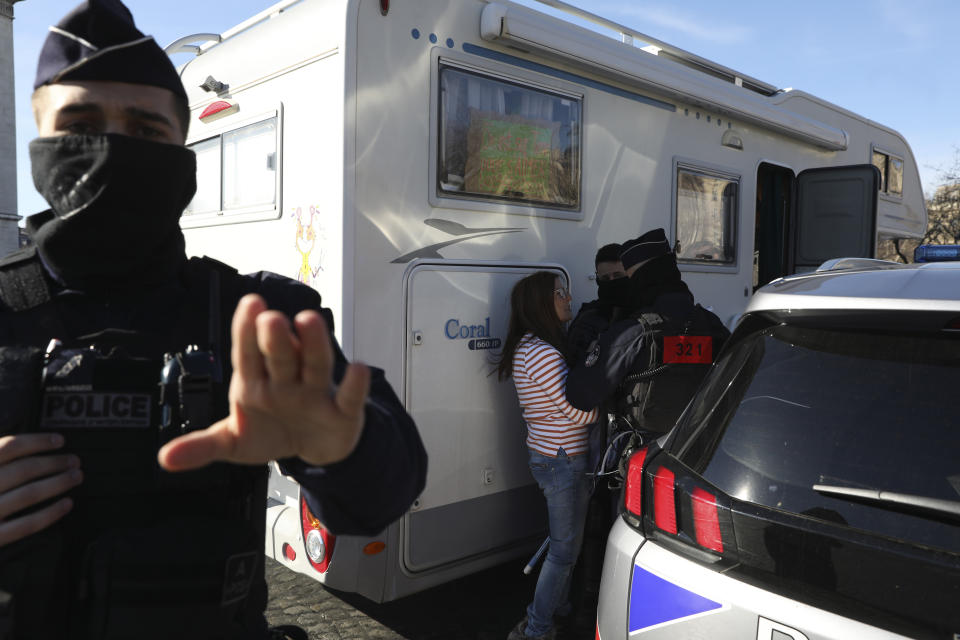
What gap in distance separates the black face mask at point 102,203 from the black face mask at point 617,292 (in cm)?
255

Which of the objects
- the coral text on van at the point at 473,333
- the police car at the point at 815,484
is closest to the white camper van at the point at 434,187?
the coral text on van at the point at 473,333

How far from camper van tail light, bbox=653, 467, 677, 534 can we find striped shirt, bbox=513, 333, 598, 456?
54.5 inches

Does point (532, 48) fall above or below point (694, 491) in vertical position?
above

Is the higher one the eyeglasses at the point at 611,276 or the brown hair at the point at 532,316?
the eyeglasses at the point at 611,276

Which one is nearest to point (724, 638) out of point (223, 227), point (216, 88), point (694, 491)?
point (694, 491)

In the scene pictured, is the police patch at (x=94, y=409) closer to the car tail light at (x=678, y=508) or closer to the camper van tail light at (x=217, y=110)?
the car tail light at (x=678, y=508)

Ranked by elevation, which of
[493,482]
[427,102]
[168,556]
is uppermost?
[427,102]

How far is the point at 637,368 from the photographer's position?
325cm

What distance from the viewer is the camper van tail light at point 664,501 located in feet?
5.86

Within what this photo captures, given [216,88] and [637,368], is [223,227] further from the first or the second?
[637,368]

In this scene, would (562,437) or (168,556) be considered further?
(562,437)

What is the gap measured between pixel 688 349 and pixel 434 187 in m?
1.42

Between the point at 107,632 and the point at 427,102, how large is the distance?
2540 mm

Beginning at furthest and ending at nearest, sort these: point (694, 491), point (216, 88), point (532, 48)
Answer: point (216, 88), point (532, 48), point (694, 491)
